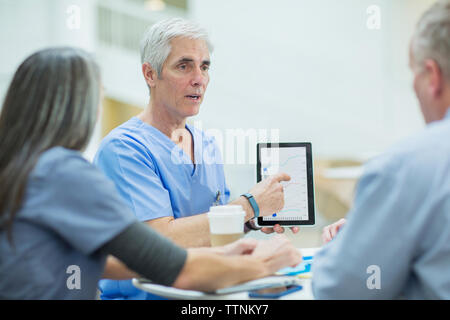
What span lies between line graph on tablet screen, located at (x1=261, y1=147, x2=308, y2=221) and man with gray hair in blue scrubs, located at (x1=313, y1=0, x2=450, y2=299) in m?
0.57

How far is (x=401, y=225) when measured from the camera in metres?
0.72

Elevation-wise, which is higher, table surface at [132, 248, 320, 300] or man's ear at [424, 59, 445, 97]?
man's ear at [424, 59, 445, 97]

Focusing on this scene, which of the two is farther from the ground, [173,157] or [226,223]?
[173,157]

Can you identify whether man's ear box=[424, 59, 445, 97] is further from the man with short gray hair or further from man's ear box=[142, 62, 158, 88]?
man's ear box=[142, 62, 158, 88]

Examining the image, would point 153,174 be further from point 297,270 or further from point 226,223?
point 297,270

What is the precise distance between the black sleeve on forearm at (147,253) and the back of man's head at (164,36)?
0.80m

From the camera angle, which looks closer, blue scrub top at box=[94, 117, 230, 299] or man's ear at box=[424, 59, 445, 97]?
man's ear at box=[424, 59, 445, 97]

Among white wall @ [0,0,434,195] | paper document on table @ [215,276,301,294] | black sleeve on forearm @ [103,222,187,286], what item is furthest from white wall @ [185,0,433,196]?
black sleeve on forearm @ [103,222,187,286]

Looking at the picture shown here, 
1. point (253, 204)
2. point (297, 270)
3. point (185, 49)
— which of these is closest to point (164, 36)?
point (185, 49)

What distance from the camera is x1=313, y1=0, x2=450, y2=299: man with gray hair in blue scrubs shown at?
0.71 meters

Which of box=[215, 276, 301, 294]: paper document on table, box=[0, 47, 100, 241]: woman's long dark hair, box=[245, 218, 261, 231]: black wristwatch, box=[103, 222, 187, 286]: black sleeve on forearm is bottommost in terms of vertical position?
box=[215, 276, 301, 294]: paper document on table

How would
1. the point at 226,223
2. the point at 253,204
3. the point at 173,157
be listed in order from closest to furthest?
the point at 226,223 < the point at 253,204 < the point at 173,157

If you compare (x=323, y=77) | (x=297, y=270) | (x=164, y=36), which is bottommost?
A: (x=297, y=270)

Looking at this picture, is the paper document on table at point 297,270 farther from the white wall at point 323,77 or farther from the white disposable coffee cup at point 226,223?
the white wall at point 323,77
